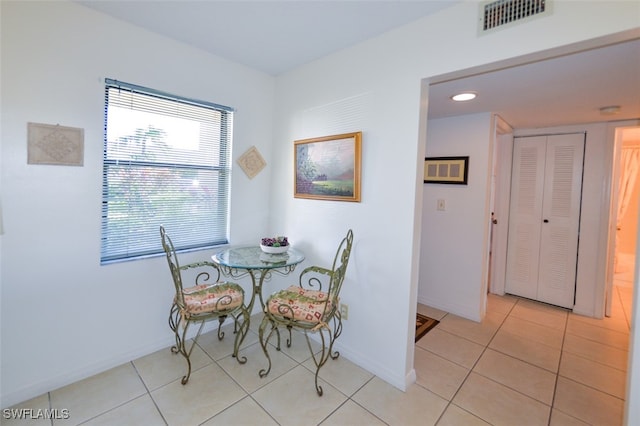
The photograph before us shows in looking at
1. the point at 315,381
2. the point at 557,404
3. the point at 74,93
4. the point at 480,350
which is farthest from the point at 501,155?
the point at 74,93

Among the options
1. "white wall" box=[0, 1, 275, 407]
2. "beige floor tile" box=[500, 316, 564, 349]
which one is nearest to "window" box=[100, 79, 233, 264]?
"white wall" box=[0, 1, 275, 407]

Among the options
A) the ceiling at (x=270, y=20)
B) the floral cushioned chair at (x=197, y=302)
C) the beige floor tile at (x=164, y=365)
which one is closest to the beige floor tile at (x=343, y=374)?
the floral cushioned chair at (x=197, y=302)

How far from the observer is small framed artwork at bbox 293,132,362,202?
7.22ft

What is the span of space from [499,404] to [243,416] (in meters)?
1.58

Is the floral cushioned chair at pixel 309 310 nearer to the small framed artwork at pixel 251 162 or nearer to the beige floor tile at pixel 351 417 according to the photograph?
the beige floor tile at pixel 351 417

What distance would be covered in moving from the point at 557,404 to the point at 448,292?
4.70 feet

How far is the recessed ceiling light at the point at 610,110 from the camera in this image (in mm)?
2600

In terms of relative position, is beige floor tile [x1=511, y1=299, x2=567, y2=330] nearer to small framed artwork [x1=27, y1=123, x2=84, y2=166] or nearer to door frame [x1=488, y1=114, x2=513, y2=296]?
door frame [x1=488, y1=114, x2=513, y2=296]

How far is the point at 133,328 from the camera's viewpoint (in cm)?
218

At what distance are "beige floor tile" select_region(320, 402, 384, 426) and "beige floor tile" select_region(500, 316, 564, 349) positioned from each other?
1.88 meters

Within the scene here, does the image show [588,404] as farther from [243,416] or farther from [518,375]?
[243,416]

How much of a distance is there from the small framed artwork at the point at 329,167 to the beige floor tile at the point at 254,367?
1.30 meters

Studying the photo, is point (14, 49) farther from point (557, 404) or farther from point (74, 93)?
point (557, 404)

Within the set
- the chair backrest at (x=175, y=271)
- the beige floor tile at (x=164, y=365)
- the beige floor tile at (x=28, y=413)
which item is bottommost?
the beige floor tile at (x=28, y=413)
